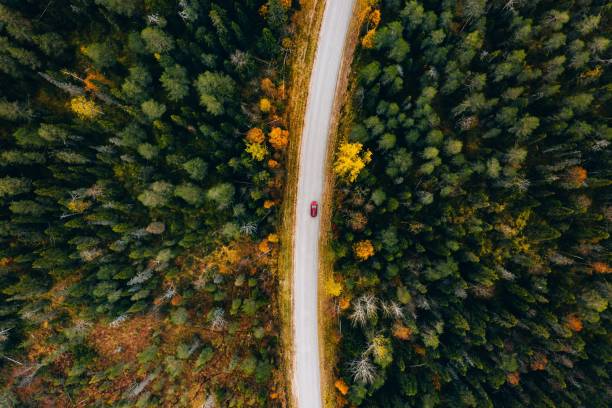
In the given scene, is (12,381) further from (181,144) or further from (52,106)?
(181,144)

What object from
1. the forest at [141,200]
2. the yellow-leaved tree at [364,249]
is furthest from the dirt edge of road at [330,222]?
the forest at [141,200]

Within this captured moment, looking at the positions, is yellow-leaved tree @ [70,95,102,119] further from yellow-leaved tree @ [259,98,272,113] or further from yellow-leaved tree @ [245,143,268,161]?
yellow-leaved tree @ [259,98,272,113]

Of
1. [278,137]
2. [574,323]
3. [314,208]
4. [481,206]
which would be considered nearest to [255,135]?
[278,137]

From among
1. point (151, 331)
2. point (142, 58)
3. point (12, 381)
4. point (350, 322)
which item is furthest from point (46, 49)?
point (350, 322)

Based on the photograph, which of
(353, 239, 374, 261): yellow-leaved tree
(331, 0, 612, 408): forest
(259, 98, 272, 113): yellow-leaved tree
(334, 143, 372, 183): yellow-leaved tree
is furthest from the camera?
(259, 98, 272, 113): yellow-leaved tree

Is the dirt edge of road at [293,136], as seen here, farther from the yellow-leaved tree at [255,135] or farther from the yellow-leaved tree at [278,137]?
the yellow-leaved tree at [255,135]

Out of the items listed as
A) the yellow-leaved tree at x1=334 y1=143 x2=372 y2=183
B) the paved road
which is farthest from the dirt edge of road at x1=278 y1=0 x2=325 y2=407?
the yellow-leaved tree at x1=334 y1=143 x2=372 y2=183
